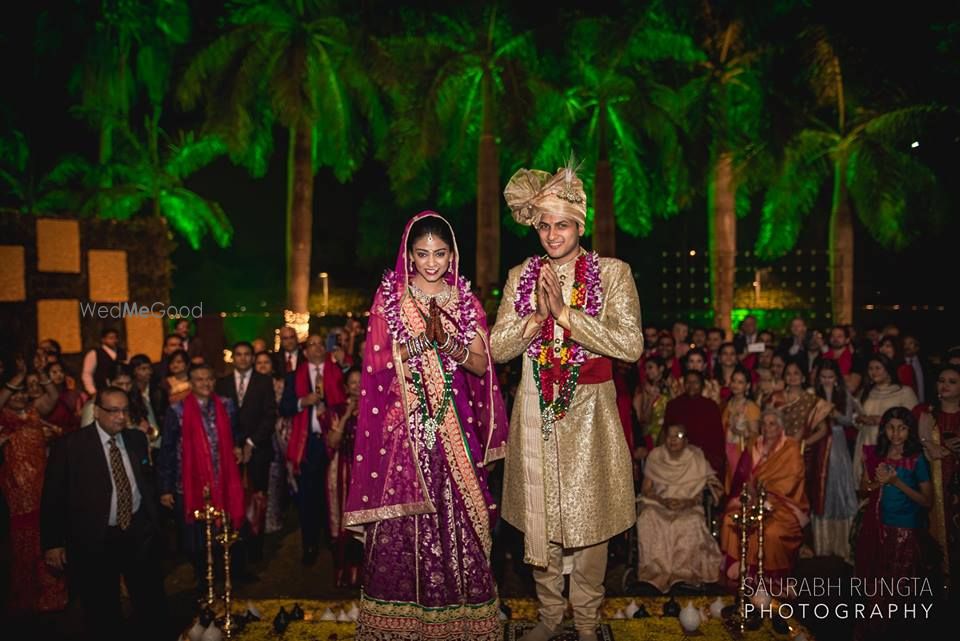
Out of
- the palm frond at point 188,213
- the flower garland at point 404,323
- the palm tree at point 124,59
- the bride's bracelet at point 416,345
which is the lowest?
the bride's bracelet at point 416,345

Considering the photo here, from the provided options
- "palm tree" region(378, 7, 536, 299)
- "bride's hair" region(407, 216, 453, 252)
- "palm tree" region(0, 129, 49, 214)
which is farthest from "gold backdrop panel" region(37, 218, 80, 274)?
"palm tree" region(0, 129, 49, 214)

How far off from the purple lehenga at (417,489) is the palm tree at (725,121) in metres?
12.3

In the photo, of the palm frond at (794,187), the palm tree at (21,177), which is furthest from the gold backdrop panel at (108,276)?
the palm tree at (21,177)

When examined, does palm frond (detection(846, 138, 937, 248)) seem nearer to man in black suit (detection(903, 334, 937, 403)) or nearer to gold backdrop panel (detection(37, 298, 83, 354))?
man in black suit (detection(903, 334, 937, 403))

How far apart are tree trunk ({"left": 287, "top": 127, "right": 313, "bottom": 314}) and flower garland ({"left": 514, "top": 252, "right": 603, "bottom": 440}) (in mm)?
13384

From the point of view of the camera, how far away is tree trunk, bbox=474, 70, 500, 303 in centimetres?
1571

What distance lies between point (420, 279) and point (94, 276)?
34.9 ft

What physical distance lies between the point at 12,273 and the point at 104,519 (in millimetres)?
8418

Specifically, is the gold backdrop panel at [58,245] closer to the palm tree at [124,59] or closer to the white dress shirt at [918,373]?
the palm tree at [124,59]

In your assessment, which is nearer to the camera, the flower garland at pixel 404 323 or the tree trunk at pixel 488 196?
the flower garland at pixel 404 323

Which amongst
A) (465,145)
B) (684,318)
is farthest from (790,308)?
(465,145)

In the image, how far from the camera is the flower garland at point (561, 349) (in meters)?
3.97

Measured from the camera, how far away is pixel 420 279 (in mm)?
4094

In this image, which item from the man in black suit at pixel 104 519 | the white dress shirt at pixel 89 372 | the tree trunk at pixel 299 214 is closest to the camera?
the man in black suit at pixel 104 519
